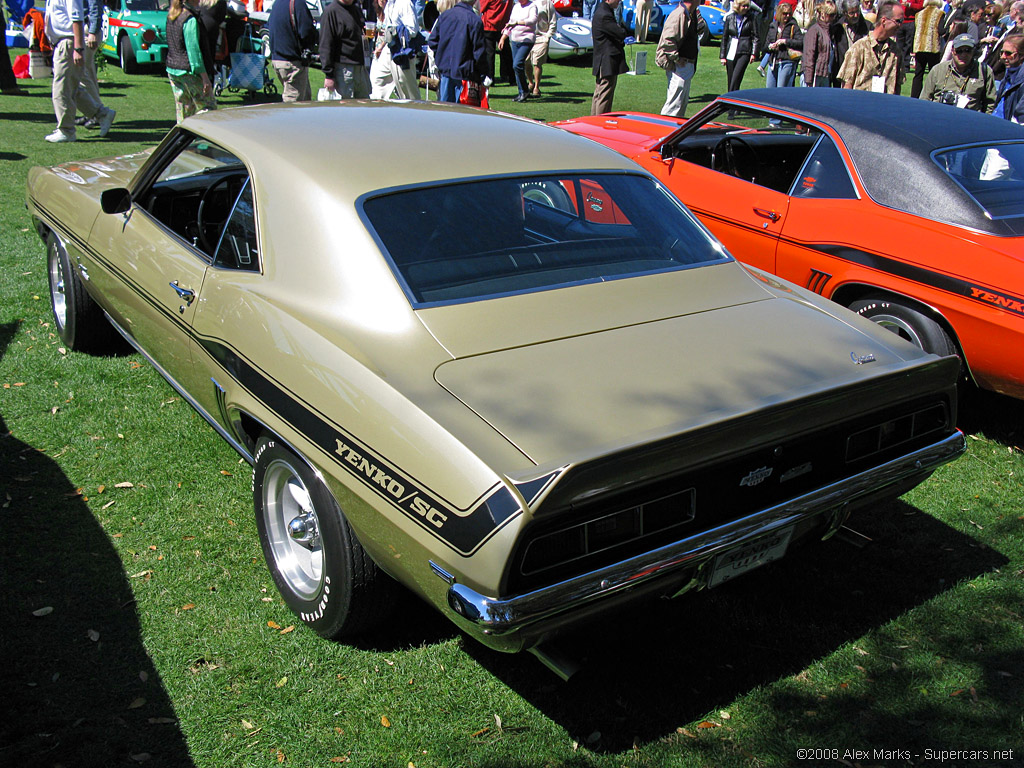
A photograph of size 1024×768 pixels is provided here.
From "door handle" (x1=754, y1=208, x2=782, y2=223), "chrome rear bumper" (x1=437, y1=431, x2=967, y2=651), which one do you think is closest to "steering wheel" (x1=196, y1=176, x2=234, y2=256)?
"chrome rear bumper" (x1=437, y1=431, x2=967, y2=651)

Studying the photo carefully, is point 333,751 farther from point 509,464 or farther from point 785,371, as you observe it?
point 785,371

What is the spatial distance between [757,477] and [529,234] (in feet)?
4.09

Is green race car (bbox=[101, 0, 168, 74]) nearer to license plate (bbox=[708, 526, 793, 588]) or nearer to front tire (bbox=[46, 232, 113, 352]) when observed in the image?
front tire (bbox=[46, 232, 113, 352])

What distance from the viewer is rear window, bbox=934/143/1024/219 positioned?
15.0 feet

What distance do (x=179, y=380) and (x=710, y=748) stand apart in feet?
8.42

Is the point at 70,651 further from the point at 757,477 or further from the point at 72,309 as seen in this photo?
the point at 72,309

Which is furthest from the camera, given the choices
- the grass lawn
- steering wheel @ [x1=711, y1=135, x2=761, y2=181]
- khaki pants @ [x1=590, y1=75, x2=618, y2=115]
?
khaki pants @ [x1=590, y1=75, x2=618, y2=115]

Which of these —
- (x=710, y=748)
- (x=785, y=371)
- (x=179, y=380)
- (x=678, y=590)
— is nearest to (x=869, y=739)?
(x=710, y=748)

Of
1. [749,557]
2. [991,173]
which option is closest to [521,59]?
[991,173]

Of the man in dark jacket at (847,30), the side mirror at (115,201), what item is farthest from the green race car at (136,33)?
the side mirror at (115,201)

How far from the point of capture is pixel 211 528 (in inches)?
141

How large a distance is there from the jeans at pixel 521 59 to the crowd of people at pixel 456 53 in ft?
9.93

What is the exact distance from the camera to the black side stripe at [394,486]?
6.87ft

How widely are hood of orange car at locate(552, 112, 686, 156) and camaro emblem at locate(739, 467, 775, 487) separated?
4.10 m
